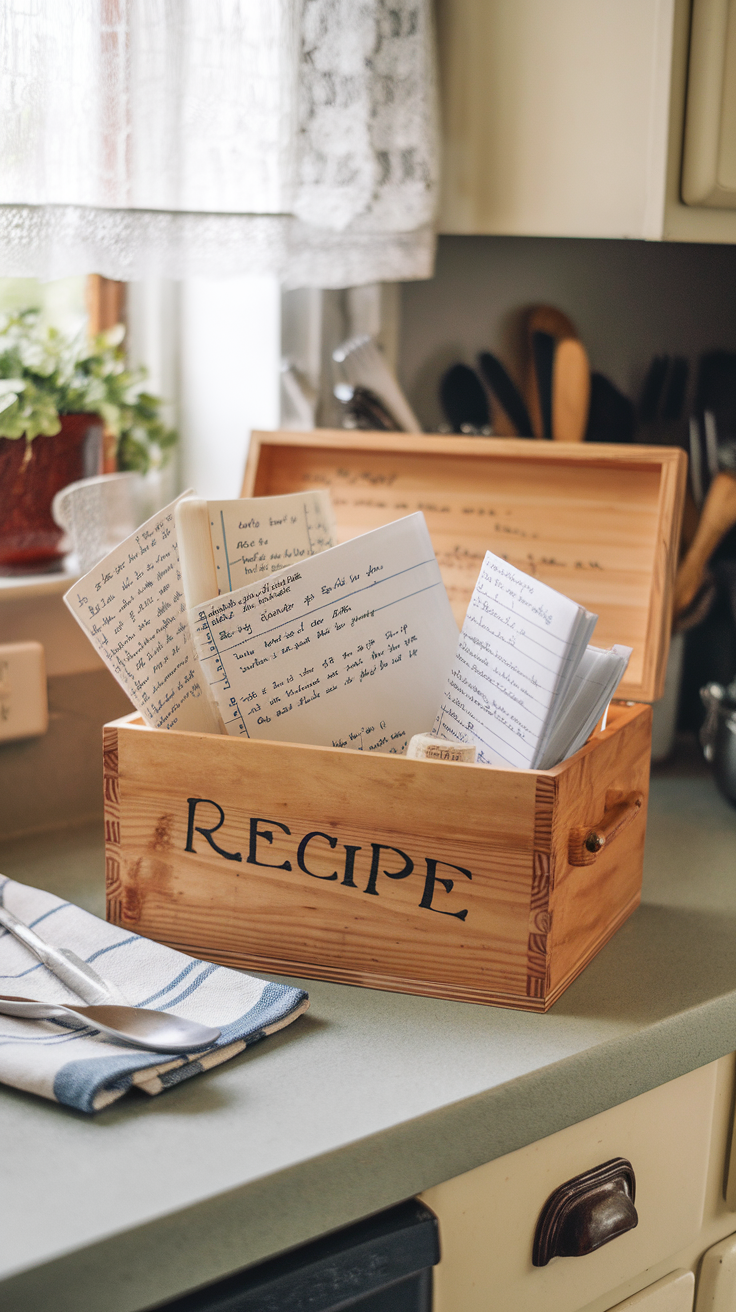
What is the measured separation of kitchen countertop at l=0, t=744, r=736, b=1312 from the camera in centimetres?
51

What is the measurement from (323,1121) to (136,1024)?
12 cm

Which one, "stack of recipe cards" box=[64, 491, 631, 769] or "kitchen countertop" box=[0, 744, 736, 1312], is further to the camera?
"stack of recipe cards" box=[64, 491, 631, 769]

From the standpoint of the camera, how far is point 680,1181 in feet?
2.53

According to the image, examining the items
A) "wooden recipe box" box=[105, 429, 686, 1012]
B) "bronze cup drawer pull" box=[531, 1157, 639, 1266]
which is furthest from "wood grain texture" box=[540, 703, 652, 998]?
"bronze cup drawer pull" box=[531, 1157, 639, 1266]

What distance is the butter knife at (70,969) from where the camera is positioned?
0.68 metres

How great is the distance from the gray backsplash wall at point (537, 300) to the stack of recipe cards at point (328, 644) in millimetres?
607

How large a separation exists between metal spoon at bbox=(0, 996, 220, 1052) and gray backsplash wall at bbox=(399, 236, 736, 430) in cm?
90

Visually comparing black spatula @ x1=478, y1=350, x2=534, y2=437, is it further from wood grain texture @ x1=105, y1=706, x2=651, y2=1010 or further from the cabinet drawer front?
the cabinet drawer front

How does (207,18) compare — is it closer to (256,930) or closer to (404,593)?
(404,593)

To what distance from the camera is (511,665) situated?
2.39ft

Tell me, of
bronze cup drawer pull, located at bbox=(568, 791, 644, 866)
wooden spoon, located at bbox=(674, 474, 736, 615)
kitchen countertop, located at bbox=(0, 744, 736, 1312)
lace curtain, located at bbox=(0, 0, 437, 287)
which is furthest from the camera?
wooden spoon, located at bbox=(674, 474, 736, 615)

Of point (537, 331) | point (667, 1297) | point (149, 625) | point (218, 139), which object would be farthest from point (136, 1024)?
point (537, 331)

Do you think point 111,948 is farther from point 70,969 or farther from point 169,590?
point 169,590

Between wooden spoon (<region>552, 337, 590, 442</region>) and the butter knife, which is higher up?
wooden spoon (<region>552, 337, 590, 442</region>)
